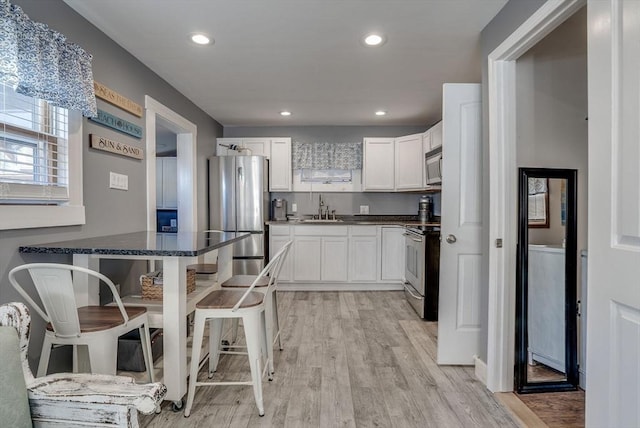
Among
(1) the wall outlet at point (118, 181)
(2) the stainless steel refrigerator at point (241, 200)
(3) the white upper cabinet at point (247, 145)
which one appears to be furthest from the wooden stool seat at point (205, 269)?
(3) the white upper cabinet at point (247, 145)

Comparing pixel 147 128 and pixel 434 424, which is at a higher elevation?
pixel 147 128

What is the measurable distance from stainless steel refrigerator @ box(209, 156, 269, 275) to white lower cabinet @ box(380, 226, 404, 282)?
1.58 m

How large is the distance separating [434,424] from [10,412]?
1732 millimetres

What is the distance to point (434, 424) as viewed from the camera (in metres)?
1.77

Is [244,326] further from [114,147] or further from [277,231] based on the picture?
[277,231]

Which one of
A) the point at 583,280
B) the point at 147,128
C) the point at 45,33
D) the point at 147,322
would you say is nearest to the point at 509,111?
the point at 583,280

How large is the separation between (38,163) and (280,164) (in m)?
3.17

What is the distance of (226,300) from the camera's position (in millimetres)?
1921

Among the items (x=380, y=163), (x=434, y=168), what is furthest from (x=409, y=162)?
(x=434, y=168)

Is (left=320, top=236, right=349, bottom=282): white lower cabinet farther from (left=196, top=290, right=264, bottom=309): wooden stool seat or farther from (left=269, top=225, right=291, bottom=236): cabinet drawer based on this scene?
(left=196, top=290, right=264, bottom=309): wooden stool seat

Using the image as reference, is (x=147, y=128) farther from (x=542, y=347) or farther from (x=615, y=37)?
(x=542, y=347)

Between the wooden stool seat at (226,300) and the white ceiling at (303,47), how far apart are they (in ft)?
5.58

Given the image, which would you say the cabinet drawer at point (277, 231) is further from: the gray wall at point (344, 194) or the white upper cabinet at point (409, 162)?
the white upper cabinet at point (409, 162)

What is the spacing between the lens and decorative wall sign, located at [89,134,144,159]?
2.28m
